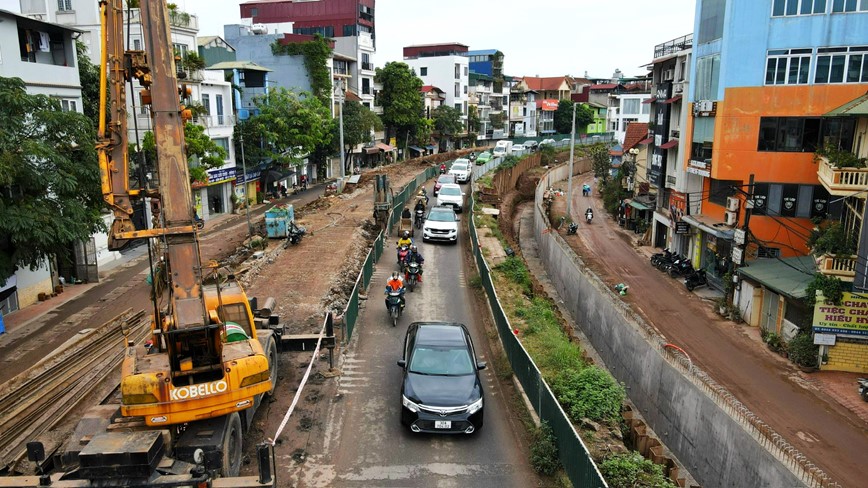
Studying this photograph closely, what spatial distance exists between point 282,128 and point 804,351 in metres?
35.2

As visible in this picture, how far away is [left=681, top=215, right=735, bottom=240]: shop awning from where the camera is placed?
2653 cm

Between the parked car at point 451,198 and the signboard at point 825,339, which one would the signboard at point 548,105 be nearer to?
the parked car at point 451,198

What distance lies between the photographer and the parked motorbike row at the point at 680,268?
2852 cm

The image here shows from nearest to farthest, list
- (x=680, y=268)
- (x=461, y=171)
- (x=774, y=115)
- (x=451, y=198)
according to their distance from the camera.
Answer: (x=774, y=115) → (x=680, y=268) → (x=451, y=198) → (x=461, y=171)

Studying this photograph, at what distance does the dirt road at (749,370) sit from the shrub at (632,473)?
631 cm

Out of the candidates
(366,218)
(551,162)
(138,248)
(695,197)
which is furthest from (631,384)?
(551,162)

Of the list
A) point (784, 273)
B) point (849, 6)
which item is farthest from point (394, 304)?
point (849, 6)

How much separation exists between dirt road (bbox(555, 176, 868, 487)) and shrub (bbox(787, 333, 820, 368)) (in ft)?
1.16

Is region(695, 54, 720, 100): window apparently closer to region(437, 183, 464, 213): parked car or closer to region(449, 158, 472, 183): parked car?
region(437, 183, 464, 213): parked car

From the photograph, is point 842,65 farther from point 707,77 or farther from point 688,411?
point 688,411

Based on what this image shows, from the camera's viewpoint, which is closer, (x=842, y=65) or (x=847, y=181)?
(x=847, y=181)

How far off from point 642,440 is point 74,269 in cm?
2278

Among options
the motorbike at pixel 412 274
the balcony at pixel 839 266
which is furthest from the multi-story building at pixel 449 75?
the balcony at pixel 839 266

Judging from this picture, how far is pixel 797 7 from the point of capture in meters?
24.3
